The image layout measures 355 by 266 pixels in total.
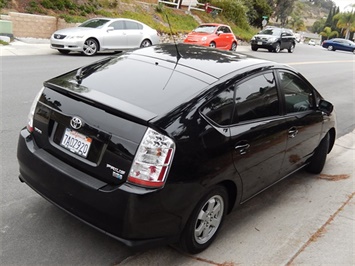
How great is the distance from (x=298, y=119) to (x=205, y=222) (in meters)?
1.75

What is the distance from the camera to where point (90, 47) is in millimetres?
14203

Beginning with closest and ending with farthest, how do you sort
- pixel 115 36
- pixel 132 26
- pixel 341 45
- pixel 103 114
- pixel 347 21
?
pixel 103 114 < pixel 115 36 < pixel 132 26 < pixel 341 45 < pixel 347 21

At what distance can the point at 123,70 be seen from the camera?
11.8ft

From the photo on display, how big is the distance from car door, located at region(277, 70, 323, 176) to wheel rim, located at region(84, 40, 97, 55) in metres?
10.9

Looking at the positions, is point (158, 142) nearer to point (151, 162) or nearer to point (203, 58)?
point (151, 162)

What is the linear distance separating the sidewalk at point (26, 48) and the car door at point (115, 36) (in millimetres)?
2040

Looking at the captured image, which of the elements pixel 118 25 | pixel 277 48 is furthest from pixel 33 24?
pixel 277 48

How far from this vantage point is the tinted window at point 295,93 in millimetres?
4109

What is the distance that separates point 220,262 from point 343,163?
138 inches

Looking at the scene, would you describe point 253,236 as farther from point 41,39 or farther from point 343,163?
point 41,39

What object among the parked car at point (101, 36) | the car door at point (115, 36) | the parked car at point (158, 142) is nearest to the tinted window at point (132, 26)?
the parked car at point (101, 36)

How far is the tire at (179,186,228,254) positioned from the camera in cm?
304

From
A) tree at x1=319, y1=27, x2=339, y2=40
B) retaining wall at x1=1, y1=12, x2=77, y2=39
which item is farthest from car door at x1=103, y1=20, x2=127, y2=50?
tree at x1=319, y1=27, x2=339, y2=40

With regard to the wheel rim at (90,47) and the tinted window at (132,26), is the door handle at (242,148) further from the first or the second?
the tinted window at (132,26)
